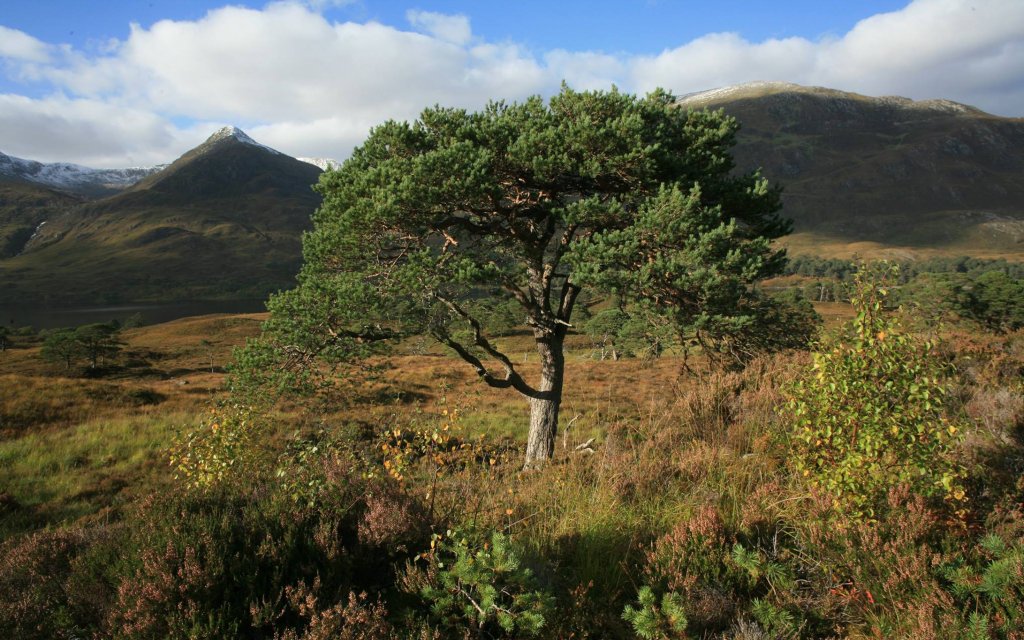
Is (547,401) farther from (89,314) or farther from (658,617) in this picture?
(89,314)

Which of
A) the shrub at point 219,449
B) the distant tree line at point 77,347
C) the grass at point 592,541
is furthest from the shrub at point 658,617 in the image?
the distant tree line at point 77,347

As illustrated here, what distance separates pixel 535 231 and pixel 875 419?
8.48 m

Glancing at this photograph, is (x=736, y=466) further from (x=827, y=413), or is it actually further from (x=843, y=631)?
(x=843, y=631)

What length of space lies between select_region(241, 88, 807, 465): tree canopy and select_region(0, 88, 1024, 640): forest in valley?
7 cm

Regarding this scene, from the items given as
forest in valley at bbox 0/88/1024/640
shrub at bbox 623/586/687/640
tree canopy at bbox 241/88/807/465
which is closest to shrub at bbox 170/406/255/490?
forest in valley at bbox 0/88/1024/640

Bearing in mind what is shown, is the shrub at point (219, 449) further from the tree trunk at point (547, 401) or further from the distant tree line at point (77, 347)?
the distant tree line at point (77, 347)

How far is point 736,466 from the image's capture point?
628 centimetres

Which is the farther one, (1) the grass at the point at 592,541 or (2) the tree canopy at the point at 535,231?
(2) the tree canopy at the point at 535,231

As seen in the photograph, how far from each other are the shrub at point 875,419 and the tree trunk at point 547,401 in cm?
755

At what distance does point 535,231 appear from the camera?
1200 centimetres

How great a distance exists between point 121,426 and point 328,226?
40.1 ft

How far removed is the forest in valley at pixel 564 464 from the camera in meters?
3.58

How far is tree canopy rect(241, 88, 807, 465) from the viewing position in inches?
376

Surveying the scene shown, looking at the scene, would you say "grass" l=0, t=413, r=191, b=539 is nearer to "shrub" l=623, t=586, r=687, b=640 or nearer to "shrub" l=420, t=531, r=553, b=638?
"shrub" l=420, t=531, r=553, b=638
